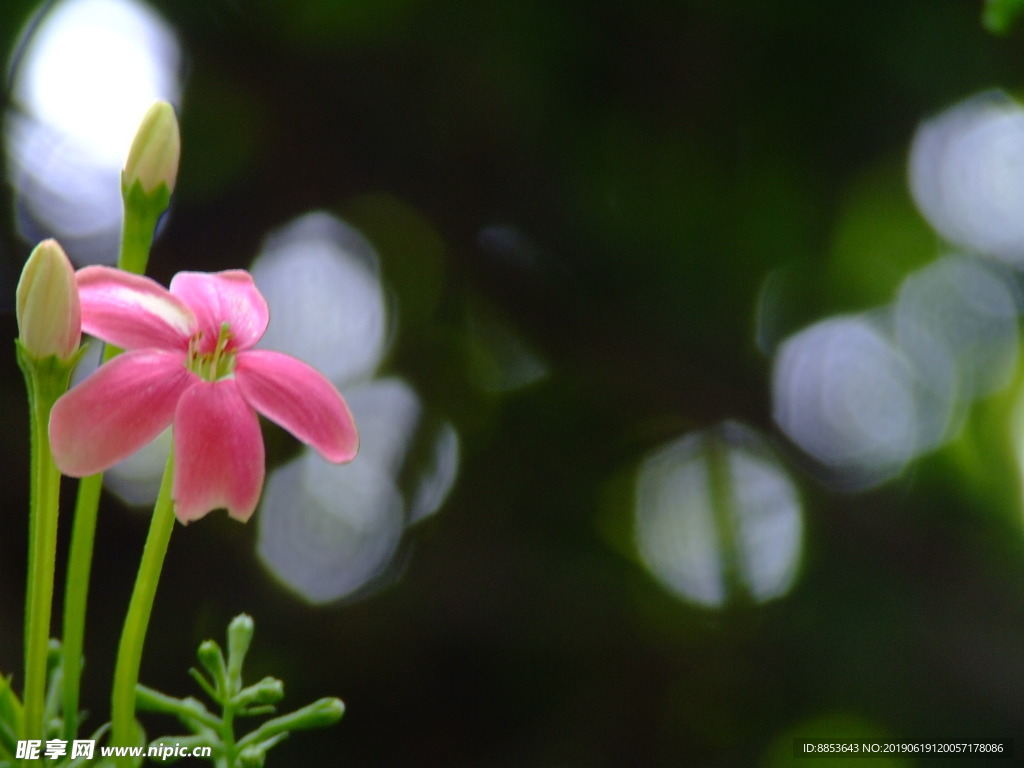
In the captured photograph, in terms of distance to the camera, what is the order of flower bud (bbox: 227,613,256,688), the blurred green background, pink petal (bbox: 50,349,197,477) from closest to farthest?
pink petal (bbox: 50,349,197,477) < flower bud (bbox: 227,613,256,688) < the blurred green background

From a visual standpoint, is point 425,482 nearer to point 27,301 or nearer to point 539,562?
point 539,562

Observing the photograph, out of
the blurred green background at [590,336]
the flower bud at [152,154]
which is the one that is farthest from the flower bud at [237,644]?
the blurred green background at [590,336]

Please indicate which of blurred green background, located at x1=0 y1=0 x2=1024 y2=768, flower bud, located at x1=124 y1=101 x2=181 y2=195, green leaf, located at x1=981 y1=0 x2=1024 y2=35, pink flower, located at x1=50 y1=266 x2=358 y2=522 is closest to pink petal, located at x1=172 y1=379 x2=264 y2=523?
pink flower, located at x1=50 y1=266 x2=358 y2=522

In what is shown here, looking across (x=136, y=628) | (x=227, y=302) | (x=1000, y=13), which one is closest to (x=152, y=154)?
(x=227, y=302)

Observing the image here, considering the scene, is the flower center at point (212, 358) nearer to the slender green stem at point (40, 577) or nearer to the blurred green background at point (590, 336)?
the slender green stem at point (40, 577)

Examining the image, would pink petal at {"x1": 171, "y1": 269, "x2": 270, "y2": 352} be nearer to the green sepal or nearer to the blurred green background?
the green sepal

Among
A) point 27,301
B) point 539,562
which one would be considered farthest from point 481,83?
point 27,301

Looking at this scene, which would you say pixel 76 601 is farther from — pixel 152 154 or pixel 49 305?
pixel 152 154
